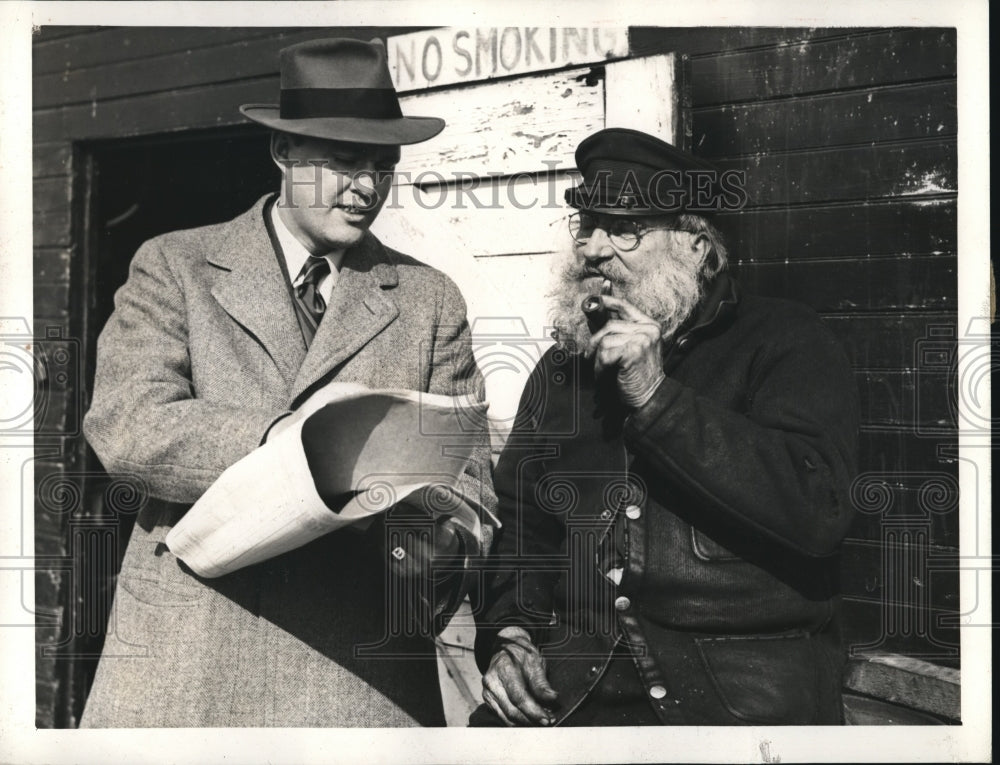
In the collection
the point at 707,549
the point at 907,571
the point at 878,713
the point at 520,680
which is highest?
the point at 707,549

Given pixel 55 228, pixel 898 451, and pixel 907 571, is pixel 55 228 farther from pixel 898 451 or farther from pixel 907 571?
pixel 907 571

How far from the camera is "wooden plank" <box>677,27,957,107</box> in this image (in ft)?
9.82

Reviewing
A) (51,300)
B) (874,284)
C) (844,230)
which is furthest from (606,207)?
(51,300)

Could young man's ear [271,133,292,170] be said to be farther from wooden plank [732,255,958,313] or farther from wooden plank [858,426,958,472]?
wooden plank [858,426,958,472]

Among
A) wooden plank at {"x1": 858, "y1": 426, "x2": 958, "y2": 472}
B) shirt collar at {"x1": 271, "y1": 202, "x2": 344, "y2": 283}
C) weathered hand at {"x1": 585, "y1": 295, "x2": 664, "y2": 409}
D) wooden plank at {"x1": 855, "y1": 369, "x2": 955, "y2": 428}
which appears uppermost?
shirt collar at {"x1": 271, "y1": 202, "x2": 344, "y2": 283}

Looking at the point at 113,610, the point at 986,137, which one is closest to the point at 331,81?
the point at 113,610

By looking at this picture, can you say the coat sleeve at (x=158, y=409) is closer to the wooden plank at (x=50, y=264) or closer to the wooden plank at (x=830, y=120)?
→ the wooden plank at (x=50, y=264)

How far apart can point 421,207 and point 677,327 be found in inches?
34.2

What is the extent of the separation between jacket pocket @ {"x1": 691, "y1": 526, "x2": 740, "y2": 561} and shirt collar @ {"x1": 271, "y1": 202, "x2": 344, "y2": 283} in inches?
50.7

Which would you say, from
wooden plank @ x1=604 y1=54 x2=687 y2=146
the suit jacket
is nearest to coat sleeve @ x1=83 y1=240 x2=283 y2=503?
the suit jacket

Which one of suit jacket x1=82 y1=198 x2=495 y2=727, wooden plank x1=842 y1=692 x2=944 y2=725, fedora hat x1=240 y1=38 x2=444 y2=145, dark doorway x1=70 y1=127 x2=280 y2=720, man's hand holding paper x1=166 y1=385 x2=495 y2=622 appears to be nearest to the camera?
man's hand holding paper x1=166 y1=385 x2=495 y2=622

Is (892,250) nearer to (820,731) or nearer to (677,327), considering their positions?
(677,327)

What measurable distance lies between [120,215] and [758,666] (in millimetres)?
2535

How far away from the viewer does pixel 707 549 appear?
9.25 feet
